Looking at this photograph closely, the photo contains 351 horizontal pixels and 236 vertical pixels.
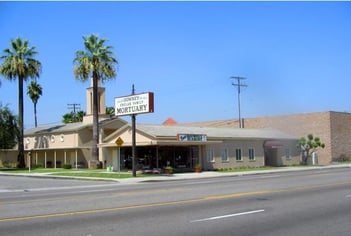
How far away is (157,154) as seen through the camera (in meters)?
42.5

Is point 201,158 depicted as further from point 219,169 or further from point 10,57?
point 10,57

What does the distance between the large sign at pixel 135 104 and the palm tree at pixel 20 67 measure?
19.1 meters

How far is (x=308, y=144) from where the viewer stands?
180 feet

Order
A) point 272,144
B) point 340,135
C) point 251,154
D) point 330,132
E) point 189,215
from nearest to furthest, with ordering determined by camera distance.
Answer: point 189,215, point 251,154, point 272,144, point 330,132, point 340,135

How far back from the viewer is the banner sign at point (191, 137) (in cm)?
4133

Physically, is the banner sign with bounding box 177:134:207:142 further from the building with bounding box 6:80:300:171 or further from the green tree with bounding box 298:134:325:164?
the green tree with bounding box 298:134:325:164

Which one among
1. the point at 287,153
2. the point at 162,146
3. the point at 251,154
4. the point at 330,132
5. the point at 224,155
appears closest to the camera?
the point at 162,146

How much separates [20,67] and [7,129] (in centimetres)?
746

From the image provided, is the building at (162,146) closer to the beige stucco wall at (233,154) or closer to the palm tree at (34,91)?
the beige stucco wall at (233,154)

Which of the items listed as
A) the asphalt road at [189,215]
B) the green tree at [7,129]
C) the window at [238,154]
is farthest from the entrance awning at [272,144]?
the asphalt road at [189,215]

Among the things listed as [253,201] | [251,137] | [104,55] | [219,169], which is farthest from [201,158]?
[253,201]

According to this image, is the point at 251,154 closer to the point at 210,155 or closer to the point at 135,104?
the point at 210,155

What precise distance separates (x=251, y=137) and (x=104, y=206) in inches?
1441

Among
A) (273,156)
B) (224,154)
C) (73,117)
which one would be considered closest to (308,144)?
(273,156)
